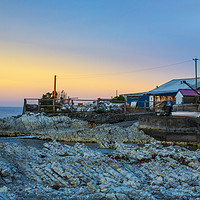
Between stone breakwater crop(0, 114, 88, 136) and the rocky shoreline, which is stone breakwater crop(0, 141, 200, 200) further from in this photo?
stone breakwater crop(0, 114, 88, 136)

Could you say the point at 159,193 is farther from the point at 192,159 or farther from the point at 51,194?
the point at 192,159

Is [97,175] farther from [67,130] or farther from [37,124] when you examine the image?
[37,124]

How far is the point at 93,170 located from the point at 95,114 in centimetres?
1974

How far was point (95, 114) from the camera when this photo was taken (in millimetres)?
28859

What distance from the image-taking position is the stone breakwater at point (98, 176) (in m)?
7.13

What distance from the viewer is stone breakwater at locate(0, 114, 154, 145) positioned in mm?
20375

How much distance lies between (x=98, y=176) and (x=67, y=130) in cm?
1645

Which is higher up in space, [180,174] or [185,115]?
[185,115]

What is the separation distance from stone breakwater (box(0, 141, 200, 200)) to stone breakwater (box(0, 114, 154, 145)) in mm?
6489

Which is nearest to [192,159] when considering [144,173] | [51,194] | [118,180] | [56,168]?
[144,173]

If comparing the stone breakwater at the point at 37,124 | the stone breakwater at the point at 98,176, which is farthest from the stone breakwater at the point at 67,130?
the stone breakwater at the point at 98,176

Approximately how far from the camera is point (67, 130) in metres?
24.8

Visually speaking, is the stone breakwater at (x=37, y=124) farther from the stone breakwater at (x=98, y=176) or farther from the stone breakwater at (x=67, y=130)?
the stone breakwater at (x=98, y=176)

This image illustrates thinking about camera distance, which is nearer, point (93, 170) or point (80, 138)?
point (93, 170)
